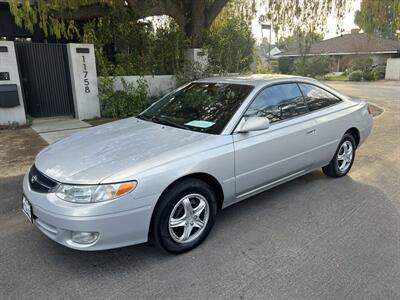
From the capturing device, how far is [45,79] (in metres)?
8.68

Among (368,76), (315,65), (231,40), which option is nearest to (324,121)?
(231,40)

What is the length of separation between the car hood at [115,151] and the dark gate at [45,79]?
602 centimetres

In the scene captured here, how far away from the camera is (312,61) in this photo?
2786 cm

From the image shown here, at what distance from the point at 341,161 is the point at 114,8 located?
27.8 feet

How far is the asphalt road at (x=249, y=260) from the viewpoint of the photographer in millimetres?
2473

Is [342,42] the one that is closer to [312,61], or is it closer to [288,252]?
[312,61]

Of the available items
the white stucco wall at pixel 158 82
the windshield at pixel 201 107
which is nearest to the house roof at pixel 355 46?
the white stucco wall at pixel 158 82

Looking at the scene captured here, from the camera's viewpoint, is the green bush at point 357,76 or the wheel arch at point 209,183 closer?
the wheel arch at point 209,183

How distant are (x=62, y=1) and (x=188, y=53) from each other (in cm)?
398

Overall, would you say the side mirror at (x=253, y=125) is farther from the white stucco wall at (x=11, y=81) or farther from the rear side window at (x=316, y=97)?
the white stucco wall at (x=11, y=81)

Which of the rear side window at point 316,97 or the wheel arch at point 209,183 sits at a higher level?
the rear side window at point 316,97

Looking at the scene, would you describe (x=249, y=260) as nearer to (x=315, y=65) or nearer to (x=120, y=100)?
(x=120, y=100)

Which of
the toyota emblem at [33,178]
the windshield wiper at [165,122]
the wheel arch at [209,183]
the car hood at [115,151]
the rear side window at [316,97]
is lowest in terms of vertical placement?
the wheel arch at [209,183]

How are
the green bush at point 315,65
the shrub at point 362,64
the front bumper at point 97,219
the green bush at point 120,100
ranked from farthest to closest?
the shrub at point 362,64 < the green bush at point 315,65 < the green bush at point 120,100 < the front bumper at point 97,219
